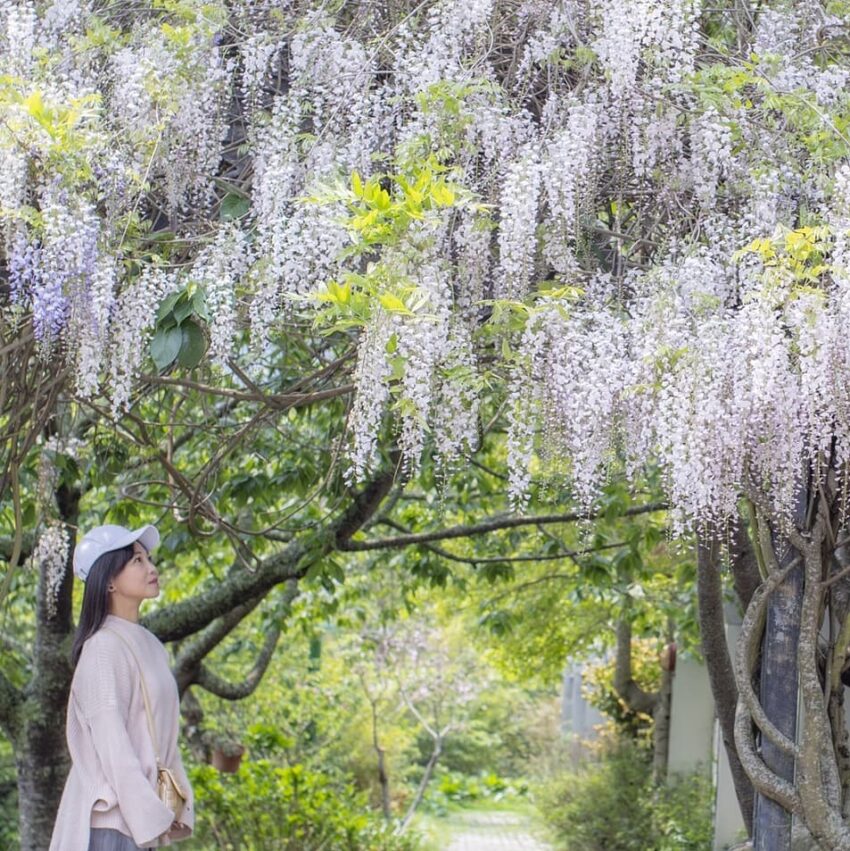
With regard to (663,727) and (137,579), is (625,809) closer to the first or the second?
(663,727)

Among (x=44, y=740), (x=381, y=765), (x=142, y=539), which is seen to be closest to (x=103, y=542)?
(x=142, y=539)

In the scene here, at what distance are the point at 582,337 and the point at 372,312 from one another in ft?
1.68

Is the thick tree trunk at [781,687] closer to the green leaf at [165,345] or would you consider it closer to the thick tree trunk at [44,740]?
the green leaf at [165,345]

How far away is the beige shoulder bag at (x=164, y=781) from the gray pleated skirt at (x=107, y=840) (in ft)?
0.37

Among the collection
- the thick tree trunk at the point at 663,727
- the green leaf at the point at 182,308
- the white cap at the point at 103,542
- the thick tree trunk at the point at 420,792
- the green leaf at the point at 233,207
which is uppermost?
the green leaf at the point at 233,207

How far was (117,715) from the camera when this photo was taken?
298cm

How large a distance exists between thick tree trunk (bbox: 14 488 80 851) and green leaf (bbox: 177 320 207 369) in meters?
2.58

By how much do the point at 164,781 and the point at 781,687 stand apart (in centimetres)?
139

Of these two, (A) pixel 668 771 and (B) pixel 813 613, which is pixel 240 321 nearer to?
(B) pixel 813 613

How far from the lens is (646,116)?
3.33 m

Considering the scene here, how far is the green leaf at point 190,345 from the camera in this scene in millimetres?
3125

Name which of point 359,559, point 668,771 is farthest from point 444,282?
point 668,771

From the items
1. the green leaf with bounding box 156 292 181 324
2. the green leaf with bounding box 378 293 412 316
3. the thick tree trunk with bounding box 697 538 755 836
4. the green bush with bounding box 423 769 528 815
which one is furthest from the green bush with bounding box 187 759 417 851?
the green bush with bounding box 423 769 528 815

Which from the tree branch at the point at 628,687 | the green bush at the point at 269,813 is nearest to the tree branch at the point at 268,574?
the green bush at the point at 269,813
